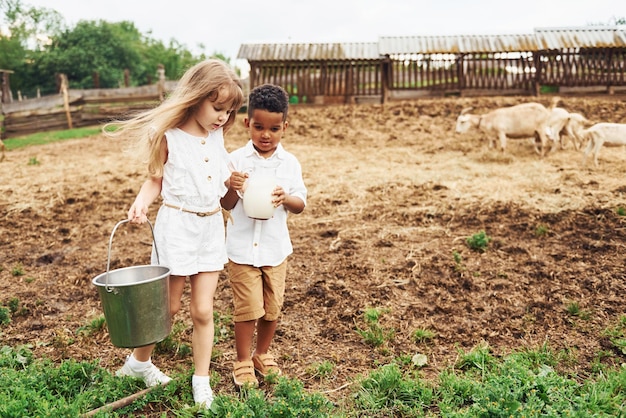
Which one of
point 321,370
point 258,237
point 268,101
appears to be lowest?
point 321,370

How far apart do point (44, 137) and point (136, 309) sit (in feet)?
51.8

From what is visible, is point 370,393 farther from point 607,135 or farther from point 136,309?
point 607,135

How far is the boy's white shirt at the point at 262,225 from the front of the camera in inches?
109

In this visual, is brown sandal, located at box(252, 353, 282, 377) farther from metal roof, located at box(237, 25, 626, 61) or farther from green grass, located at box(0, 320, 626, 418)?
metal roof, located at box(237, 25, 626, 61)

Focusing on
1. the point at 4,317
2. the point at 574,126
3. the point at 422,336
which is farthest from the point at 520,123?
the point at 4,317

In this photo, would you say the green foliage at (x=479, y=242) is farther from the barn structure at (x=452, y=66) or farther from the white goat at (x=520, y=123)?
the barn structure at (x=452, y=66)

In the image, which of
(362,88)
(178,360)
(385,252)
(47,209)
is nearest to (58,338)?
(178,360)

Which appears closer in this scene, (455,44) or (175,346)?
(175,346)

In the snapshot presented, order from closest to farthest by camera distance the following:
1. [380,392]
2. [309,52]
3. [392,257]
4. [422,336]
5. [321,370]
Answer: [380,392], [321,370], [422,336], [392,257], [309,52]

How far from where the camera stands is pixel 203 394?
2596 mm

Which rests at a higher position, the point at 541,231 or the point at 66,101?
the point at 66,101

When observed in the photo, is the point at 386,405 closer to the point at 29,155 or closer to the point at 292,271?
the point at 292,271

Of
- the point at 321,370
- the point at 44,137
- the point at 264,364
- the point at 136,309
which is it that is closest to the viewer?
the point at 136,309

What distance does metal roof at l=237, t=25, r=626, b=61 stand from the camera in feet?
57.8
